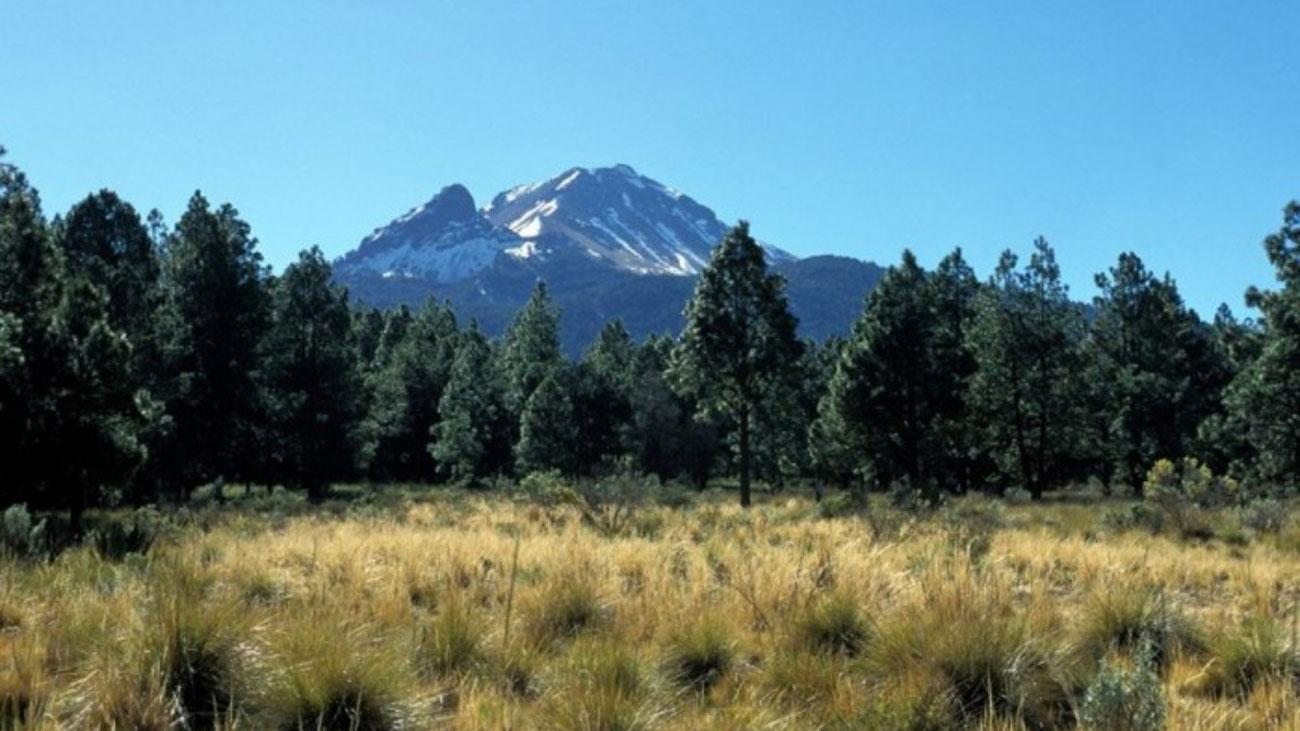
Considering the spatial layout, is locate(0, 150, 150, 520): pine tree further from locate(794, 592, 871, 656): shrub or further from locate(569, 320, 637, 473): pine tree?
locate(569, 320, 637, 473): pine tree

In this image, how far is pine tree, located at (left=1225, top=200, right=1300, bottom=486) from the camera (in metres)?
29.8

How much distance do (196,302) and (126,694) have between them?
4287 centimetres

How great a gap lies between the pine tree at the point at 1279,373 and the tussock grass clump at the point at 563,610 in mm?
31587

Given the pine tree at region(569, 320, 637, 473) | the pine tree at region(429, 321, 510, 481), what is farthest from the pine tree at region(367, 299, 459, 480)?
the pine tree at region(569, 320, 637, 473)

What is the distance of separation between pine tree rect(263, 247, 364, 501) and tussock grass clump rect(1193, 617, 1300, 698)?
45.6 m

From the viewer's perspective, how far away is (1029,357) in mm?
42219

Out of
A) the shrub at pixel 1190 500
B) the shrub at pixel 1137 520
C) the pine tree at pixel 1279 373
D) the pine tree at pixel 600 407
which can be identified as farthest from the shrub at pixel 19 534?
the pine tree at pixel 600 407

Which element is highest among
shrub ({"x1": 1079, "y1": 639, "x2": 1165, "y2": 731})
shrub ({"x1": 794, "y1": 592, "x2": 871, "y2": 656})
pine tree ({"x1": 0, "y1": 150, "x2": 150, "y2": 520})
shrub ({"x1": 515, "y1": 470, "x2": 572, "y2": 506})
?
pine tree ({"x1": 0, "y1": 150, "x2": 150, "y2": 520})

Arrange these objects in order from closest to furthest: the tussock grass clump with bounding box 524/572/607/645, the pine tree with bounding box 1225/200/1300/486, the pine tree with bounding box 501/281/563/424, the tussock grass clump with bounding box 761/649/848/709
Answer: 1. the tussock grass clump with bounding box 761/649/848/709
2. the tussock grass clump with bounding box 524/572/607/645
3. the pine tree with bounding box 1225/200/1300/486
4. the pine tree with bounding box 501/281/563/424

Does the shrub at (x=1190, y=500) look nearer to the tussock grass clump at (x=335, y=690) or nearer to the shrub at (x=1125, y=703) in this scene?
the shrub at (x=1125, y=703)

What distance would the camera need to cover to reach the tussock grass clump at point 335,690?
377 centimetres

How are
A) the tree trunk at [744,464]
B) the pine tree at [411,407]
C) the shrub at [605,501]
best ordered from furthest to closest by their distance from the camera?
the pine tree at [411,407] < the tree trunk at [744,464] < the shrub at [605,501]

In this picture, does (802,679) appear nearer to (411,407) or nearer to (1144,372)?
(1144,372)

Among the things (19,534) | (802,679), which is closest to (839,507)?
(19,534)
